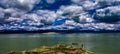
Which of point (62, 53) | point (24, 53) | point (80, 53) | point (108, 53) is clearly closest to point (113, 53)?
point (108, 53)

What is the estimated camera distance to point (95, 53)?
9712 cm

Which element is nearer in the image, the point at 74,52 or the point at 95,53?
the point at 74,52

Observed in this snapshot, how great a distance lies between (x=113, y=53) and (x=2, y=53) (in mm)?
32259

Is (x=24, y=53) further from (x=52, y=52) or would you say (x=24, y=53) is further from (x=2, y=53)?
(x=2, y=53)

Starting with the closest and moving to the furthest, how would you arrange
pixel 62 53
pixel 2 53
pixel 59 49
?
pixel 62 53 → pixel 59 49 → pixel 2 53

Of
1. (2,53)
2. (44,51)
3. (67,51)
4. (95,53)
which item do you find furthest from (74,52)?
(2,53)

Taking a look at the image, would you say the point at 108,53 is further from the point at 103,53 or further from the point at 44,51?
the point at 44,51

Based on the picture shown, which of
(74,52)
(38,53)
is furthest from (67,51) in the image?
(38,53)

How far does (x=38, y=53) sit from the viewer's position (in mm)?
81188

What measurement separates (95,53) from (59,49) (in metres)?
14.8

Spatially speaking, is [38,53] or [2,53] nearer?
[38,53]

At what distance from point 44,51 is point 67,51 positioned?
5.90m

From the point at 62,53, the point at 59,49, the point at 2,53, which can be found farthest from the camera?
the point at 2,53

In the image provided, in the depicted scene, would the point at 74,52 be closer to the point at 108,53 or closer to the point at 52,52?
the point at 52,52
